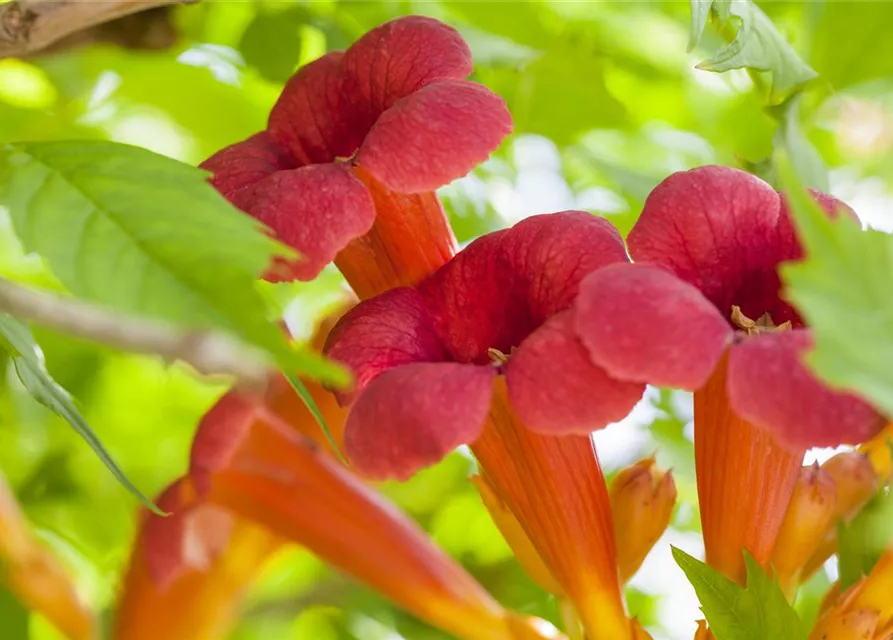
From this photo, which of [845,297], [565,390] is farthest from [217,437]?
[845,297]

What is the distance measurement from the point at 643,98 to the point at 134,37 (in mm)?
952

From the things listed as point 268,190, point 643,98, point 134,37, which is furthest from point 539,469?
point 643,98

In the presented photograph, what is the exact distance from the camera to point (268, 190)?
2.88 feet

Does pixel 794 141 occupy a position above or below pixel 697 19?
below

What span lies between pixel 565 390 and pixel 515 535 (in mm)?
388

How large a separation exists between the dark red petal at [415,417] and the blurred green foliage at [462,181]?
59 centimetres

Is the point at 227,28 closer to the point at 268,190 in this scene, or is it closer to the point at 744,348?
the point at 268,190

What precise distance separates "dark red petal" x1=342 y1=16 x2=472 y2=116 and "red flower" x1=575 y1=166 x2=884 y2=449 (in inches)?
9.2

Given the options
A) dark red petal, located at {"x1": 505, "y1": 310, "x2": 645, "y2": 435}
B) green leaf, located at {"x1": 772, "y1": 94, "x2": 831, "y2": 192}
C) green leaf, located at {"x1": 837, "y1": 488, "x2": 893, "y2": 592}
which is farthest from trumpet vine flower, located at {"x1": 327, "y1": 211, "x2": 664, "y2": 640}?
green leaf, located at {"x1": 772, "y1": 94, "x2": 831, "y2": 192}

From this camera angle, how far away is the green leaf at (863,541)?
1036 mm

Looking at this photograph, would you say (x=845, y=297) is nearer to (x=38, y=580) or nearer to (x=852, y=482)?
(x=852, y=482)

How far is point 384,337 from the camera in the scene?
34.5 inches

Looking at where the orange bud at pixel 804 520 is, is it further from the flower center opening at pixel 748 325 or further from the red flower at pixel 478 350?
the red flower at pixel 478 350

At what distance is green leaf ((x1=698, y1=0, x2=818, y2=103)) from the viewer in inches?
38.3
